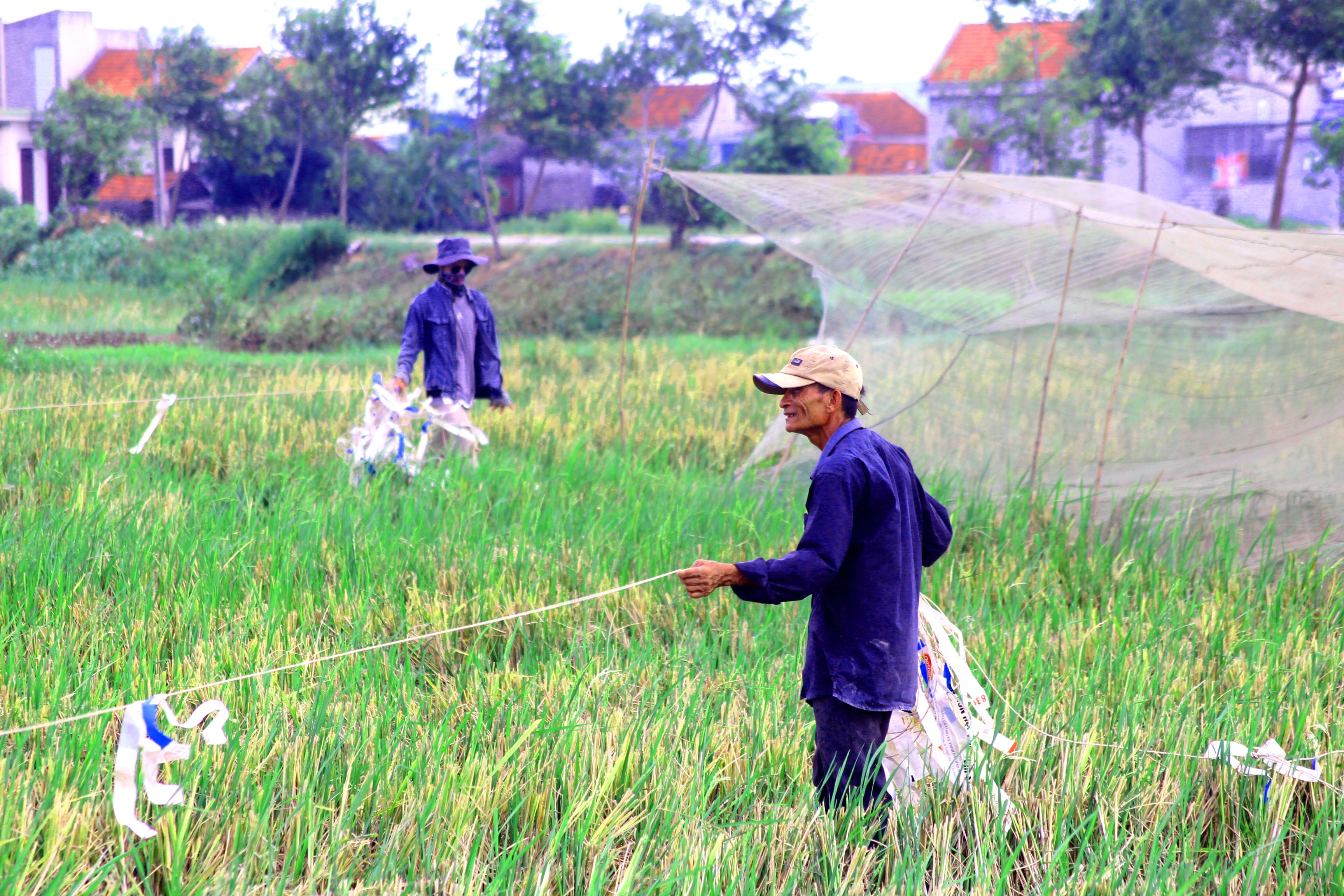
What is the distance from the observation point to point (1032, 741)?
3.25m

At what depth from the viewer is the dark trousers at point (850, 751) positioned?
9.21 ft

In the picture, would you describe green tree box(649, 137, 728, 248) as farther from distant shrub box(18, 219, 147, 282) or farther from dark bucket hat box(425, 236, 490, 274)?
dark bucket hat box(425, 236, 490, 274)

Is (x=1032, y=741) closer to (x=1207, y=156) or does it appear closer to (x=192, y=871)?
(x=192, y=871)

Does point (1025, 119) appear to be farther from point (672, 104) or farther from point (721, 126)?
point (672, 104)

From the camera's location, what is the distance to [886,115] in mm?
46750

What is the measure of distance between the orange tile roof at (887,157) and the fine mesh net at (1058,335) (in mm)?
34354

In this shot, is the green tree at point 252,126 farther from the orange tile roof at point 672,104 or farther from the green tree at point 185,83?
the orange tile roof at point 672,104

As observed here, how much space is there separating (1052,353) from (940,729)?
128 inches

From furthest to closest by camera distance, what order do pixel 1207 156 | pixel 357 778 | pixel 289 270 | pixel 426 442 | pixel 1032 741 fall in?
pixel 1207 156
pixel 289 270
pixel 426 442
pixel 1032 741
pixel 357 778

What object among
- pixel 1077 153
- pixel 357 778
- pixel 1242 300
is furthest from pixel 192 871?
pixel 1077 153

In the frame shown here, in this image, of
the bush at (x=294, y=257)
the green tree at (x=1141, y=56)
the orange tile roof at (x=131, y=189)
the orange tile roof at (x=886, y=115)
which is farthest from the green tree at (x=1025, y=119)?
the orange tile roof at (x=886, y=115)

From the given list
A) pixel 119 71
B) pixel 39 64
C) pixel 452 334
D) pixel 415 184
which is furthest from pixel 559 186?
pixel 452 334

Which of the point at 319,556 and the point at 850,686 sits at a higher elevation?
the point at 850,686

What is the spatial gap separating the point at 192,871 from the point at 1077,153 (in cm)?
2626
